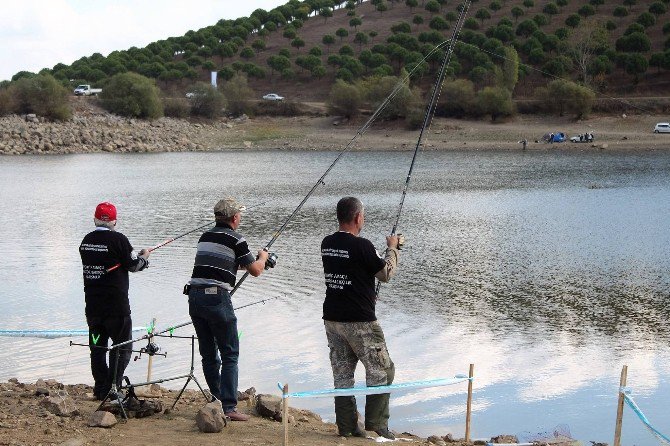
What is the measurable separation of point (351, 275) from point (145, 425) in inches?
75.4

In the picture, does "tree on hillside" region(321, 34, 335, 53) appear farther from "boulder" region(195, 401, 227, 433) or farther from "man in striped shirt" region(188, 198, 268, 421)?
"boulder" region(195, 401, 227, 433)

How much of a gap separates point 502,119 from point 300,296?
6217cm

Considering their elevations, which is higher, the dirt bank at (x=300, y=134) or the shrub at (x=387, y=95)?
the shrub at (x=387, y=95)

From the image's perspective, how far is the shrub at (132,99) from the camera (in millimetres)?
82250

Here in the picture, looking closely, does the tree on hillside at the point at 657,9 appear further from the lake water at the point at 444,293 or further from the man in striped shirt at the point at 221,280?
the man in striped shirt at the point at 221,280

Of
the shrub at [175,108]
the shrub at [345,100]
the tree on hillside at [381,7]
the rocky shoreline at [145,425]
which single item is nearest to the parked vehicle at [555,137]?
the shrub at [345,100]

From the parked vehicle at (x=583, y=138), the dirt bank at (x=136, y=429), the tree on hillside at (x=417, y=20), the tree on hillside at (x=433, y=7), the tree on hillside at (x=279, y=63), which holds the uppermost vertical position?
the tree on hillside at (x=433, y=7)

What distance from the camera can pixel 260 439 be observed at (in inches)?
279

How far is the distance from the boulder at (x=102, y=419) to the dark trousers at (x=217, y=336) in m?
0.77

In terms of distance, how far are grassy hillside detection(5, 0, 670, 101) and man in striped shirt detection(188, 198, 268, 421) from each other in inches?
2648

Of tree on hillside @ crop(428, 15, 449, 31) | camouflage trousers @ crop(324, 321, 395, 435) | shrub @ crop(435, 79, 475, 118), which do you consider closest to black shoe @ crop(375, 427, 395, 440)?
camouflage trousers @ crop(324, 321, 395, 435)

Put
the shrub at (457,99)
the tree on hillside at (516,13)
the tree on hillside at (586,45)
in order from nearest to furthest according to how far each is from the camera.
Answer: the shrub at (457,99) < the tree on hillside at (586,45) < the tree on hillside at (516,13)

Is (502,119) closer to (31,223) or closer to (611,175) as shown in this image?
(611,175)

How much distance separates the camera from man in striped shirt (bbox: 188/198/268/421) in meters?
7.34
